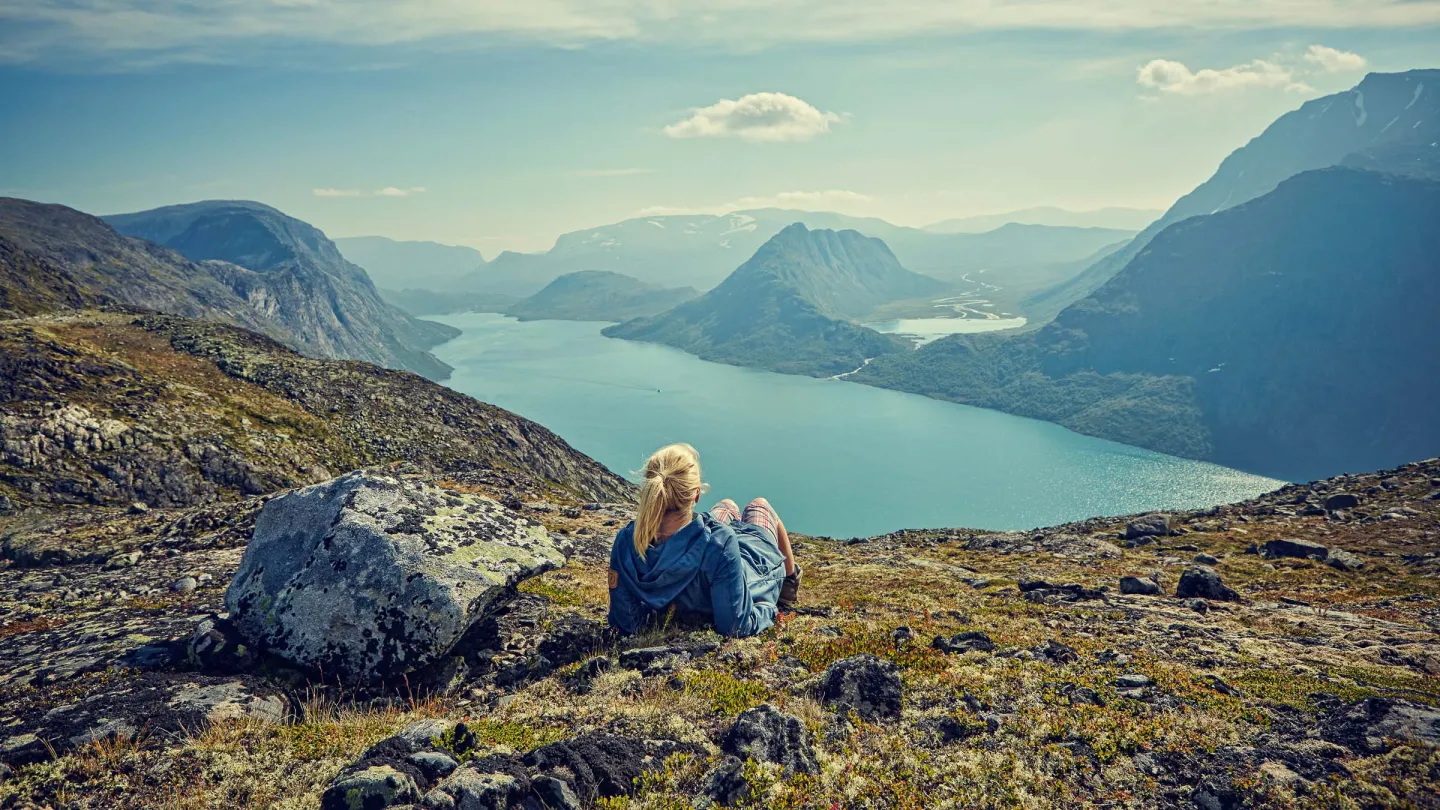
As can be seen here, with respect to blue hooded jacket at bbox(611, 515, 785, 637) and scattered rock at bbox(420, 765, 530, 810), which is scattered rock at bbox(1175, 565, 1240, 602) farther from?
scattered rock at bbox(420, 765, 530, 810)

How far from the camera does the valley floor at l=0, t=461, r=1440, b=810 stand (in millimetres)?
6719

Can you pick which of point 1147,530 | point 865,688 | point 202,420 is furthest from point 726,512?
point 202,420

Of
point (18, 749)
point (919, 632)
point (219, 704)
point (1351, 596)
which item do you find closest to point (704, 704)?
point (919, 632)

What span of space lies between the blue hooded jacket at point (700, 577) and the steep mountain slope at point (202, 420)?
3028cm

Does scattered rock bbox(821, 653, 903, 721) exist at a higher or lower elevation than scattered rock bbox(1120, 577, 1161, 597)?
higher

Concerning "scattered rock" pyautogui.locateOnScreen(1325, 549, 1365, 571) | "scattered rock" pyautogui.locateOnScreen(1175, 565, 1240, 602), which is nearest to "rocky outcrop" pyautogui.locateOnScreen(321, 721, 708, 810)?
"scattered rock" pyautogui.locateOnScreen(1175, 565, 1240, 602)

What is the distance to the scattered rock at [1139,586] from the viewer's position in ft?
63.6

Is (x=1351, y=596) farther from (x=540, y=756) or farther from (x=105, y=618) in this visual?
(x=105, y=618)

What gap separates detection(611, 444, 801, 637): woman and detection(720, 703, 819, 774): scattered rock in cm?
296

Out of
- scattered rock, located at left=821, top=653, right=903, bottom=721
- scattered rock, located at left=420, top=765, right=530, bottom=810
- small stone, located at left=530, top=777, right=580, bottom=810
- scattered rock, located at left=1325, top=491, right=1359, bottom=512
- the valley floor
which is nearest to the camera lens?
scattered rock, located at left=420, top=765, right=530, bottom=810

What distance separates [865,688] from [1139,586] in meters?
15.1

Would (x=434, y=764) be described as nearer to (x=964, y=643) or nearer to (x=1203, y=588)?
(x=964, y=643)

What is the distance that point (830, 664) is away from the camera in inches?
397

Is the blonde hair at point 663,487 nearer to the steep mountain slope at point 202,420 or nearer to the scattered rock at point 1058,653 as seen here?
the scattered rock at point 1058,653
